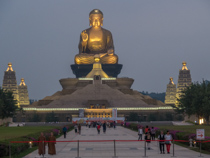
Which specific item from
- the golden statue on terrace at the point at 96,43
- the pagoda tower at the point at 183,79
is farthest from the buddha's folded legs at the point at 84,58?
the pagoda tower at the point at 183,79

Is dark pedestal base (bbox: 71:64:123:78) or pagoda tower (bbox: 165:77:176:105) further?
pagoda tower (bbox: 165:77:176:105)

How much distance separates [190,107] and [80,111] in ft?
92.9

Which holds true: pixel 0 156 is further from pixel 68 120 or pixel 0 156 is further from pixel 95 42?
pixel 95 42

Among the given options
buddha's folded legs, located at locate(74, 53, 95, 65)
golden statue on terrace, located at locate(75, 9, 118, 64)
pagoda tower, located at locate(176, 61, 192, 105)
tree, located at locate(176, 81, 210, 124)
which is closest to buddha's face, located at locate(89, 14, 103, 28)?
golden statue on terrace, located at locate(75, 9, 118, 64)

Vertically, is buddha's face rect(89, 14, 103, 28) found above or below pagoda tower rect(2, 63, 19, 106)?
above

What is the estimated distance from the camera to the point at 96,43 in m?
133

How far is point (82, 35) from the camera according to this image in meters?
133

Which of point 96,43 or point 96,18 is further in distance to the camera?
point 96,43

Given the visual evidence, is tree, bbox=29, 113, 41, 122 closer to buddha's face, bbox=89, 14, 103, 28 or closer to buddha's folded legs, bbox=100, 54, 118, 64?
buddha's folded legs, bbox=100, 54, 118, 64

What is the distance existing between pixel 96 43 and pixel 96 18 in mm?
6941

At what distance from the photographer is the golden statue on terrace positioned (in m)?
133

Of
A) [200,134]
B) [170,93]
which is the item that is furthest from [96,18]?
[200,134]

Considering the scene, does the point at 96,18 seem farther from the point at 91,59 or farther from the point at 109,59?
the point at 109,59

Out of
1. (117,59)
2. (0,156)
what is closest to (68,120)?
(117,59)
